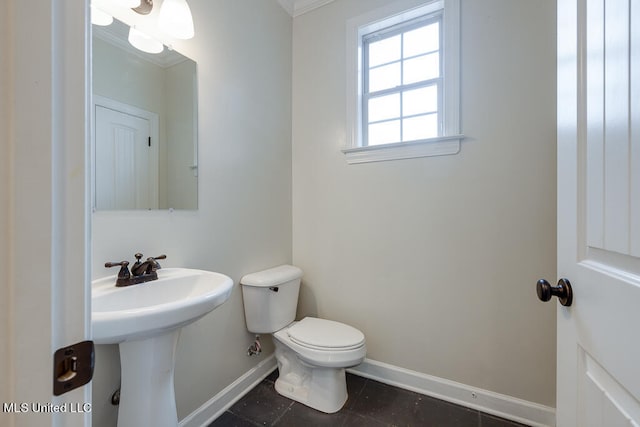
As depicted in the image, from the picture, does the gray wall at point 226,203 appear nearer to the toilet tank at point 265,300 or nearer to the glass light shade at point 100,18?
the toilet tank at point 265,300

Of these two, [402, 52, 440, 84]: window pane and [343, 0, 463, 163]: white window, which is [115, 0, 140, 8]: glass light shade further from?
[402, 52, 440, 84]: window pane

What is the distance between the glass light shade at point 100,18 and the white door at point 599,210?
58.9 inches

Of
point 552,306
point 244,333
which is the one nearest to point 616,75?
point 552,306

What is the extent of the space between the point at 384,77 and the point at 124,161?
1.63 m

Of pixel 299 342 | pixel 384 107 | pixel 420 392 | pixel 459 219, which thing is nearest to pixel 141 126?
pixel 299 342

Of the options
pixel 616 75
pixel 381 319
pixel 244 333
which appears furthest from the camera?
pixel 381 319

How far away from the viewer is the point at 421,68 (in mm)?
1734

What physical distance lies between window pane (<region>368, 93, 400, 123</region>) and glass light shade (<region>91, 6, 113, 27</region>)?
1.45 m

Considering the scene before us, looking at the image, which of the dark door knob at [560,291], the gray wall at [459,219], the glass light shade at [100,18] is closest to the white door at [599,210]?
the dark door knob at [560,291]

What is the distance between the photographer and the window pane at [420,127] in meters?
1.69

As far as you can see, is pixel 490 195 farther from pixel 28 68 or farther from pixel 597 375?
pixel 28 68

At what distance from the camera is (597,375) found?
55 centimetres

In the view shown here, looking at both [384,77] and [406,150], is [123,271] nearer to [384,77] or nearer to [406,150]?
[406,150]

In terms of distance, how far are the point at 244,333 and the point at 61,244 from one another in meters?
1.49
